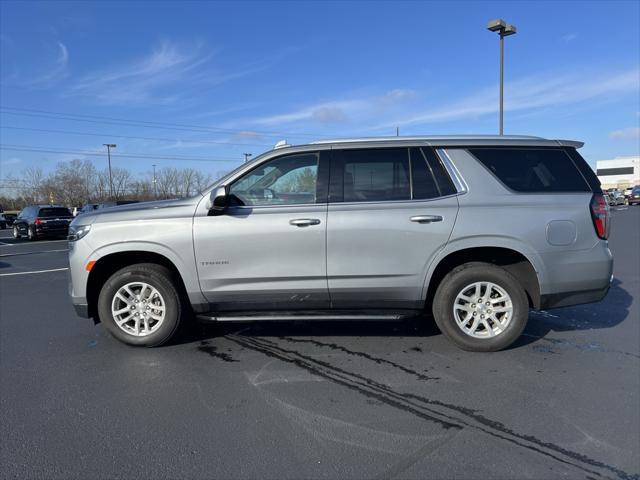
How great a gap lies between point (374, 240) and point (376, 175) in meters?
0.65

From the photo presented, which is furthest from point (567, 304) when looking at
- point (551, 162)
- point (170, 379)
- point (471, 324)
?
point (170, 379)

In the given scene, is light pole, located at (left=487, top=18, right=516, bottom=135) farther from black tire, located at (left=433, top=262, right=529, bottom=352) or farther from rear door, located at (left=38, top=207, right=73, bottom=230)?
rear door, located at (left=38, top=207, right=73, bottom=230)

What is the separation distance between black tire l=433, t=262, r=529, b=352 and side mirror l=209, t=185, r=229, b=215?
7.14ft

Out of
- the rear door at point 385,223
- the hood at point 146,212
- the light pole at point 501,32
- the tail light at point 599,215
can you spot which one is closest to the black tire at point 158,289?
the hood at point 146,212

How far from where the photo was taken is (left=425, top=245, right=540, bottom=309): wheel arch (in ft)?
13.7

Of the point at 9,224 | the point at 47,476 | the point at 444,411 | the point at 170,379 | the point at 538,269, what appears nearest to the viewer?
the point at 47,476

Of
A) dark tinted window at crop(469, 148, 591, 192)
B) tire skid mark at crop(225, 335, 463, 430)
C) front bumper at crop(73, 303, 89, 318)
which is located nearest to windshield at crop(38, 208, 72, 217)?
front bumper at crop(73, 303, 89, 318)

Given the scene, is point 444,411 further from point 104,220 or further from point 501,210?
point 104,220

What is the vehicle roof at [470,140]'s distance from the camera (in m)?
4.27

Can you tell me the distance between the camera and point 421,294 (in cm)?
419

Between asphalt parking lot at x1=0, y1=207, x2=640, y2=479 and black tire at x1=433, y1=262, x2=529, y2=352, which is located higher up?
black tire at x1=433, y1=262, x2=529, y2=352

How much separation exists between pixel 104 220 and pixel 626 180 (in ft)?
423

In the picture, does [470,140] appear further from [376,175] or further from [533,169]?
[376,175]

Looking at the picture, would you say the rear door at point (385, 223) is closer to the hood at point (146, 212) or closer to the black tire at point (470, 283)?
the black tire at point (470, 283)
